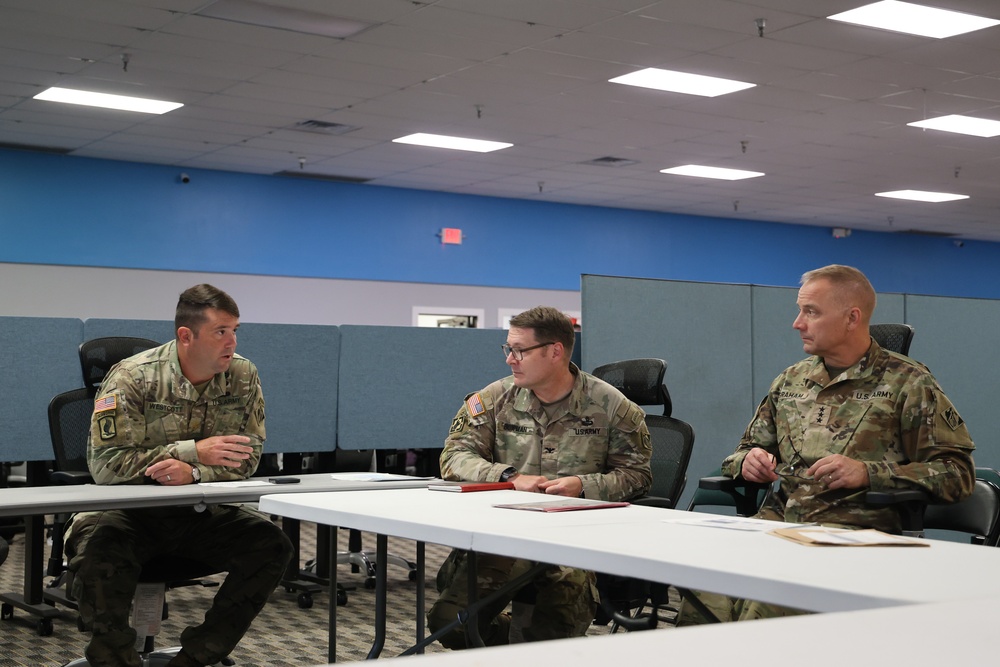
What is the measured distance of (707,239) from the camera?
1533 centimetres

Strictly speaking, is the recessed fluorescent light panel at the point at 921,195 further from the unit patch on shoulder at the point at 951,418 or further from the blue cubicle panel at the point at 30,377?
the unit patch on shoulder at the point at 951,418

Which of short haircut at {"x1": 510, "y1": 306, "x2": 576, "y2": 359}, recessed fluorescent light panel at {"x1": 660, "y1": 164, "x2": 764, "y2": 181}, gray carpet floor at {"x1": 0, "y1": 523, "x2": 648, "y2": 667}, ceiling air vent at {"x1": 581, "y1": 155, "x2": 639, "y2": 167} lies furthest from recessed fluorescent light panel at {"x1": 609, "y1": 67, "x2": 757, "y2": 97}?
short haircut at {"x1": 510, "y1": 306, "x2": 576, "y2": 359}

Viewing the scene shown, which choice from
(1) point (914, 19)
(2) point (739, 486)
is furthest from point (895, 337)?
(1) point (914, 19)

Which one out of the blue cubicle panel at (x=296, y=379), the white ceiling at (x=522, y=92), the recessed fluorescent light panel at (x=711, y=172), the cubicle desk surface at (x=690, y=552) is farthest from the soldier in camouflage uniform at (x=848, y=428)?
the recessed fluorescent light panel at (x=711, y=172)

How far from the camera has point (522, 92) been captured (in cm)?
883

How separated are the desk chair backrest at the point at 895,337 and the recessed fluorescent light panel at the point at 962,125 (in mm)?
6469

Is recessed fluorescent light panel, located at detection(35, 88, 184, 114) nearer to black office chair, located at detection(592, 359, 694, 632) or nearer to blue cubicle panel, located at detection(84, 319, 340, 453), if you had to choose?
blue cubicle panel, located at detection(84, 319, 340, 453)

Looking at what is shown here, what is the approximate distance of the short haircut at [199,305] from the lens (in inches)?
142

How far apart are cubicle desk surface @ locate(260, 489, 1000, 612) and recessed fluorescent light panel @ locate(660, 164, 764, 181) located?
9.53 m

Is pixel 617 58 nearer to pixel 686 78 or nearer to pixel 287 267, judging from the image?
pixel 686 78

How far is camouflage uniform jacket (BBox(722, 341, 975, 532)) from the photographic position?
3.11 meters

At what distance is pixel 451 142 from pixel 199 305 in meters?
7.32

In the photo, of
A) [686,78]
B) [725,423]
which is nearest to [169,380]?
[725,423]

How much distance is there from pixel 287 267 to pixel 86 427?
Result: 836cm
